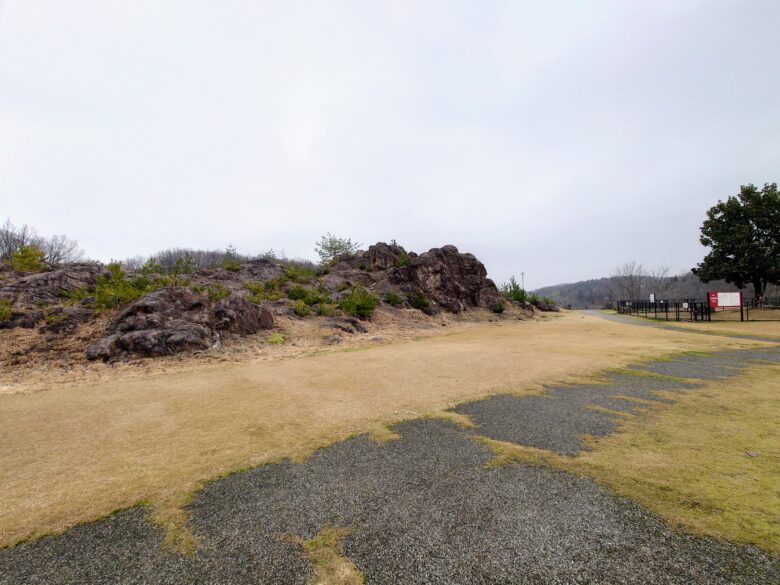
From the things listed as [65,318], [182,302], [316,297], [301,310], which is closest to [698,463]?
[182,302]

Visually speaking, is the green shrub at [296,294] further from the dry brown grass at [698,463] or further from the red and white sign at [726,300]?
the red and white sign at [726,300]

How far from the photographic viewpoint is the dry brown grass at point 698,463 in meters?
2.46

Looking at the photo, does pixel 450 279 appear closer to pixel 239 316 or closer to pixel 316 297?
pixel 316 297

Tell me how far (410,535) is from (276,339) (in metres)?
11.0

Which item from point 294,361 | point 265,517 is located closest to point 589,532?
point 265,517

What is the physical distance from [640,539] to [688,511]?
2.07ft

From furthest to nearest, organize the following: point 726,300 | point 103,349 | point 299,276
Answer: point 299,276 < point 726,300 < point 103,349

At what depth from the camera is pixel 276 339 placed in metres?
12.4

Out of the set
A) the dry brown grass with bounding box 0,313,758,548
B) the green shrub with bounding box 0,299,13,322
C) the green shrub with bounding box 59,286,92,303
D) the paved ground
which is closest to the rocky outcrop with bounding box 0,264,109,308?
the green shrub with bounding box 59,286,92,303

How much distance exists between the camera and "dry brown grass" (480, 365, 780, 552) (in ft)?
8.05

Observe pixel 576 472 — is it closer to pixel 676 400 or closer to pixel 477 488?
pixel 477 488

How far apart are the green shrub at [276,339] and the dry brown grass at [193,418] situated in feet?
7.70

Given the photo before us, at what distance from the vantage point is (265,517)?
8.55 feet

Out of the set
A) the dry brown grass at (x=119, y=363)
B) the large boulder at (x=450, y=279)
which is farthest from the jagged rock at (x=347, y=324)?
the large boulder at (x=450, y=279)
